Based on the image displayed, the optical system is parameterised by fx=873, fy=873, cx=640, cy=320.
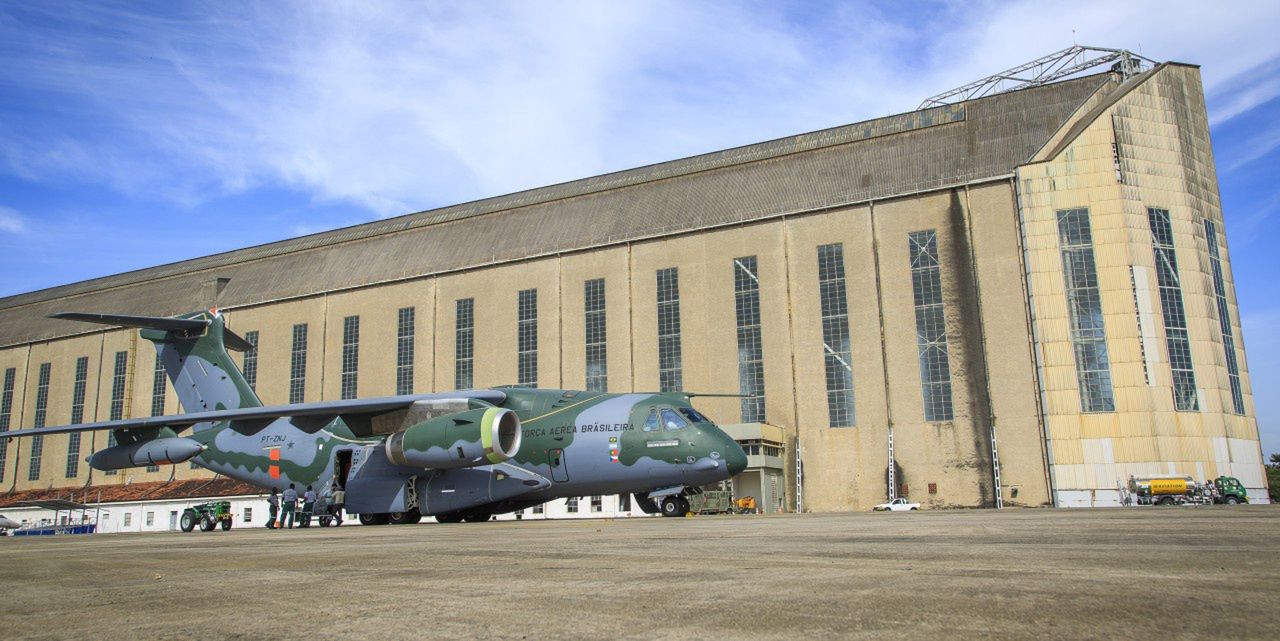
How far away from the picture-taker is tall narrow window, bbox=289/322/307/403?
59719 mm

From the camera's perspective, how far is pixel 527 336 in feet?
176

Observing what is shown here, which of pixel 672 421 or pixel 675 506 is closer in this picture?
pixel 672 421

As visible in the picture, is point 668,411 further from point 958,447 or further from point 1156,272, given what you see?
point 1156,272

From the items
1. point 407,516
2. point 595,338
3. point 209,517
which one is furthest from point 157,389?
point 407,516

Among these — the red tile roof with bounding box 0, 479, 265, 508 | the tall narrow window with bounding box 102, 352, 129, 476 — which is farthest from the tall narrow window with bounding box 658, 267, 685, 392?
the tall narrow window with bounding box 102, 352, 129, 476

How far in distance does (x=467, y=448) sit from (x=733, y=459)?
7219 millimetres

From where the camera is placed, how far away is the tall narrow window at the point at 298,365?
59.7m

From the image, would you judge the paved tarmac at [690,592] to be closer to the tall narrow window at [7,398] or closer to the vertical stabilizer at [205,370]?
the vertical stabilizer at [205,370]

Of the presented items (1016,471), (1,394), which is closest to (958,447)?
(1016,471)

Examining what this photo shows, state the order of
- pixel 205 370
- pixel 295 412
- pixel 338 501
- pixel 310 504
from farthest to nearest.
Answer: pixel 205 370
pixel 310 504
pixel 338 501
pixel 295 412

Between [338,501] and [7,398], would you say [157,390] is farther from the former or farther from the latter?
[338,501]

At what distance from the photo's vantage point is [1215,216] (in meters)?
46.8

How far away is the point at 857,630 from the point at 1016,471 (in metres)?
41.3

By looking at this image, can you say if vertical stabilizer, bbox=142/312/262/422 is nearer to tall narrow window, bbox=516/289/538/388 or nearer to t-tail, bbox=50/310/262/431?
t-tail, bbox=50/310/262/431
